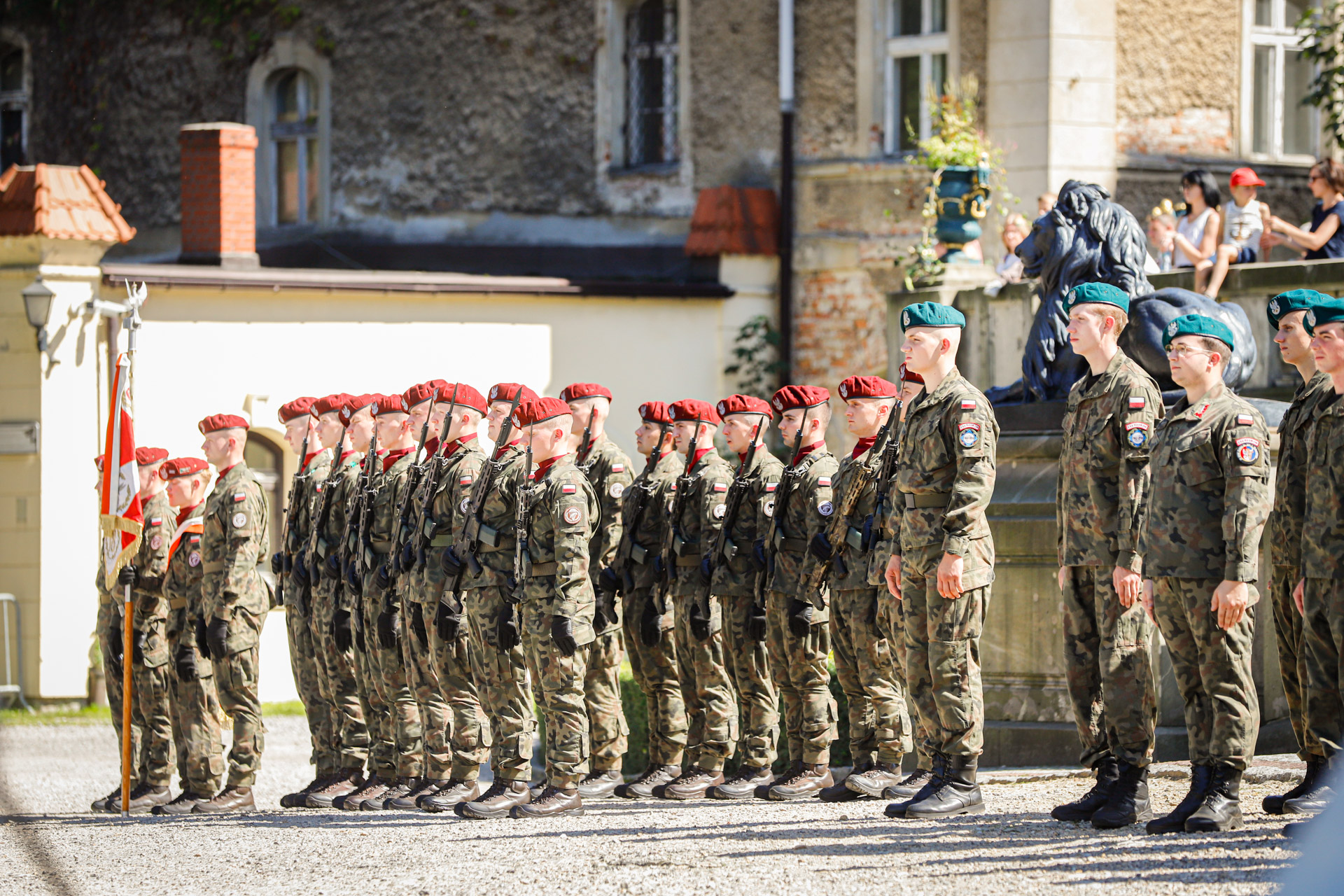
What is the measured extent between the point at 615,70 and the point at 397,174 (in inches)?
109

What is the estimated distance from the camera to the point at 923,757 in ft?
25.5

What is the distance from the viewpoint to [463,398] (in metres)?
9.27

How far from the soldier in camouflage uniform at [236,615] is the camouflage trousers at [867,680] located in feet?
10.3

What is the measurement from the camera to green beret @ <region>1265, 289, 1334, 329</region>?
21.8ft

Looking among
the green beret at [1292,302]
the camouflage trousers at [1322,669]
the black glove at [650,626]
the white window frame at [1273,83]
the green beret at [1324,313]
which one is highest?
the white window frame at [1273,83]

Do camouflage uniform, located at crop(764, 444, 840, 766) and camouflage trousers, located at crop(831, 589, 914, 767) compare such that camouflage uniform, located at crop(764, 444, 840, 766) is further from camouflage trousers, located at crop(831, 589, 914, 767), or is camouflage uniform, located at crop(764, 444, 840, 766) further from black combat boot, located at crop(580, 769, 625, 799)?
black combat boot, located at crop(580, 769, 625, 799)

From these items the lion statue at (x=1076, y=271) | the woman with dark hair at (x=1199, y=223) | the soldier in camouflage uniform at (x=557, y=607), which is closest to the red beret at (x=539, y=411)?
the soldier in camouflage uniform at (x=557, y=607)

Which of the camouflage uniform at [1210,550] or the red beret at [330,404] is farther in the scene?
the red beret at [330,404]

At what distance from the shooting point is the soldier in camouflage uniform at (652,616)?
9250 mm

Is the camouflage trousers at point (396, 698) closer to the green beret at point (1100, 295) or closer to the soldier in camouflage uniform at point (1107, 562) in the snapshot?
the soldier in camouflage uniform at point (1107, 562)

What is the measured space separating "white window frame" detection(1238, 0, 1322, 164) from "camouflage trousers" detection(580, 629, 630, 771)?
1095cm

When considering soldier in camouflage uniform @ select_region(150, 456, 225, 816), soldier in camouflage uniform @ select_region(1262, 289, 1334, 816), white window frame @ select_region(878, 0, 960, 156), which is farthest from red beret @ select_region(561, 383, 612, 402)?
white window frame @ select_region(878, 0, 960, 156)

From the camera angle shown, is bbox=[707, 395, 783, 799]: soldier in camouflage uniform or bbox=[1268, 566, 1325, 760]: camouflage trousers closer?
bbox=[1268, 566, 1325, 760]: camouflage trousers

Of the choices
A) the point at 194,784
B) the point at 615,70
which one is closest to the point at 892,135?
the point at 615,70
